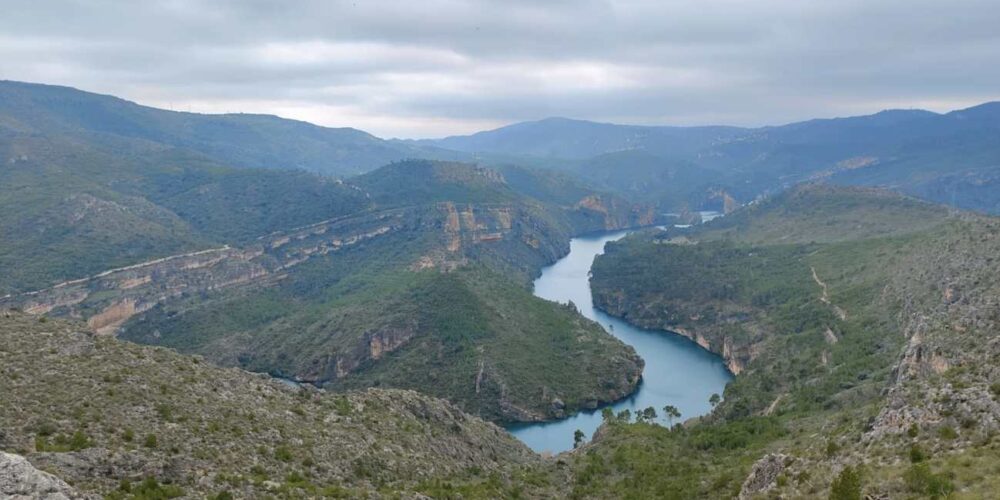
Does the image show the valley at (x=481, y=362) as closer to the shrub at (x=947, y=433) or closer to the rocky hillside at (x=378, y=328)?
the shrub at (x=947, y=433)

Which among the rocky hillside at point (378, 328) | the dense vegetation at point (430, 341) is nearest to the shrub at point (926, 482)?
the dense vegetation at point (430, 341)

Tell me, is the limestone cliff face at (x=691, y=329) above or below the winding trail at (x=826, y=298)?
below

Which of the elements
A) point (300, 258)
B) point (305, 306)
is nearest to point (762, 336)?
point (305, 306)

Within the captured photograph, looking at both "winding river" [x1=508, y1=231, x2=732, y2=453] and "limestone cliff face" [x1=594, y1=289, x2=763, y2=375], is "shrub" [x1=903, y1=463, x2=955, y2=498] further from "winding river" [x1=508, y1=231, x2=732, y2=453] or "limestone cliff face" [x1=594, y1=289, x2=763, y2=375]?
"limestone cliff face" [x1=594, y1=289, x2=763, y2=375]

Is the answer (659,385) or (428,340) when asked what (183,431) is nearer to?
(428,340)

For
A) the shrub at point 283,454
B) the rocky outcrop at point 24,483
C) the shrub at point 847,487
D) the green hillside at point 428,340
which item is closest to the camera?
the rocky outcrop at point 24,483

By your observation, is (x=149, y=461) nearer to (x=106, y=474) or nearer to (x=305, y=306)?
(x=106, y=474)
